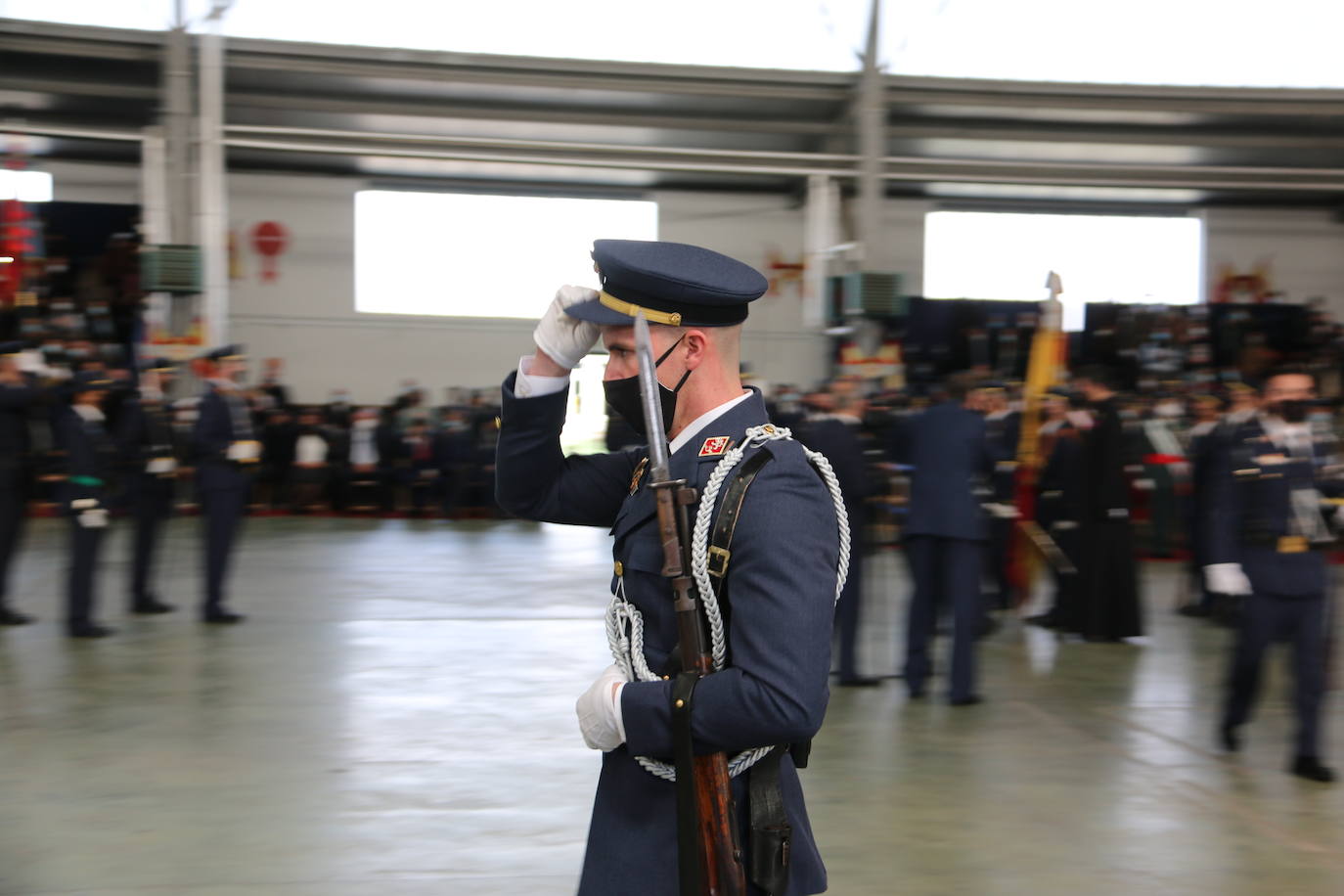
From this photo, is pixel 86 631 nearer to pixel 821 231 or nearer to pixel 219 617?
pixel 219 617

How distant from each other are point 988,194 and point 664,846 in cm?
1992

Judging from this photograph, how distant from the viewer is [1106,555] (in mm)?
7438

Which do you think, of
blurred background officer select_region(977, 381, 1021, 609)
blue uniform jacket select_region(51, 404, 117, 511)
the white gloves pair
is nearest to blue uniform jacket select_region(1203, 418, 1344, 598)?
blurred background officer select_region(977, 381, 1021, 609)

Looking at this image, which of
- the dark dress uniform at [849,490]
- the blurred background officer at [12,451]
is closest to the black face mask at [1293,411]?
the dark dress uniform at [849,490]

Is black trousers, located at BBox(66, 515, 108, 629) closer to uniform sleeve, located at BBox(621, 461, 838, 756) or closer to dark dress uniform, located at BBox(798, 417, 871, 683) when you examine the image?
dark dress uniform, located at BBox(798, 417, 871, 683)

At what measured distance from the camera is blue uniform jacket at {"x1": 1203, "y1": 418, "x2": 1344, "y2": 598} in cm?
464

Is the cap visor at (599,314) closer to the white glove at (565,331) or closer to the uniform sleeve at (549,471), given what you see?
the white glove at (565,331)

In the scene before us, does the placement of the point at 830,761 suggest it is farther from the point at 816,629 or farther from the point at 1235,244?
the point at 1235,244

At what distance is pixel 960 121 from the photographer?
1767 cm

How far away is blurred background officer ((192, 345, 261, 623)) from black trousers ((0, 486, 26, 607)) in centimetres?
106

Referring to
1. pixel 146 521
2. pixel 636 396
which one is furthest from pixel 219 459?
pixel 636 396

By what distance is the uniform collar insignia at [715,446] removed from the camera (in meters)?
1.64

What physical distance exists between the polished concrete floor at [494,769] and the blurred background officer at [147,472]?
1.39 feet

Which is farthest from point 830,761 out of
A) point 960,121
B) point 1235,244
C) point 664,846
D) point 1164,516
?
point 1235,244
